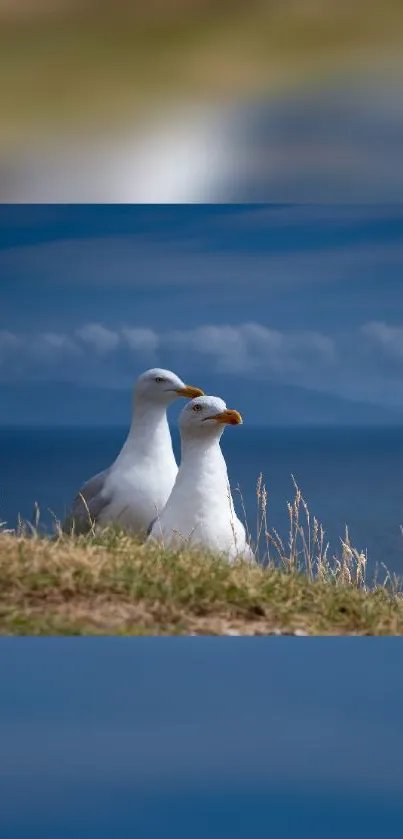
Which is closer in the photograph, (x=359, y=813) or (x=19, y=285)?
(x=359, y=813)

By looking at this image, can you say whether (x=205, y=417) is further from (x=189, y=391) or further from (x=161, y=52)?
(x=161, y=52)

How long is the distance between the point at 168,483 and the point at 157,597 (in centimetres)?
92

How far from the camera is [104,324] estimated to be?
18.1 feet

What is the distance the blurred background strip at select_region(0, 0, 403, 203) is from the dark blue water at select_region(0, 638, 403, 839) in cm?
168

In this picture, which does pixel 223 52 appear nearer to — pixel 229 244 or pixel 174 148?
pixel 174 148

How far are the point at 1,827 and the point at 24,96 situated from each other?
270 centimetres

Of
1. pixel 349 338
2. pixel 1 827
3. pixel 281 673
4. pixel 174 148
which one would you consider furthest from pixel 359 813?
pixel 349 338

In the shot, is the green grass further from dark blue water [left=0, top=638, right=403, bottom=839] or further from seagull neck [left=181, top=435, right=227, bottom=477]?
seagull neck [left=181, top=435, right=227, bottom=477]

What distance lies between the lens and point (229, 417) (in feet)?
13.7

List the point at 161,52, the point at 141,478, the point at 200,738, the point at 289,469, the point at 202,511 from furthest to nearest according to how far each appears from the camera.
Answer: the point at 289,469
the point at 141,478
the point at 161,52
the point at 202,511
the point at 200,738

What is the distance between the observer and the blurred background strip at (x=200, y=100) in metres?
4.26

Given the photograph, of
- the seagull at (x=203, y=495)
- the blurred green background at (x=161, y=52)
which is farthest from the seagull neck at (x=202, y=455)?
the blurred green background at (x=161, y=52)

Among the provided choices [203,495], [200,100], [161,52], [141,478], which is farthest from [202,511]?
[161,52]

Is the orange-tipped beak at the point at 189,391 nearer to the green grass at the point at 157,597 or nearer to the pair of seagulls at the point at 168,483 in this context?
the pair of seagulls at the point at 168,483
